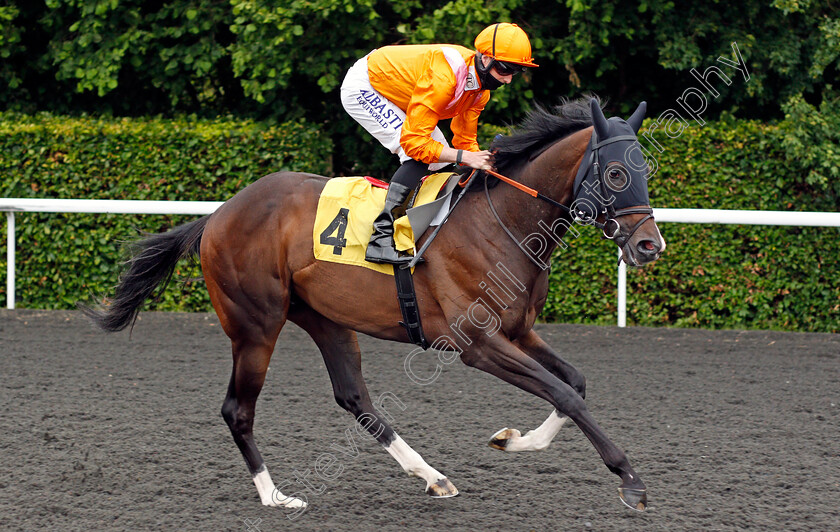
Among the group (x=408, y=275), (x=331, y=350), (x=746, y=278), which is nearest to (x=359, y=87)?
(x=408, y=275)

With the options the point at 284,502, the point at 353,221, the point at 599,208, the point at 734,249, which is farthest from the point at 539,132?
the point at 734,249

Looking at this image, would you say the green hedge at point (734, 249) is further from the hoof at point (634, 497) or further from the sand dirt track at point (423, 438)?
the hoof at point (634, 497)

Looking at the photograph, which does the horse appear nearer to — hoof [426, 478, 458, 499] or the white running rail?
hoof [426, 478, 458, 499]

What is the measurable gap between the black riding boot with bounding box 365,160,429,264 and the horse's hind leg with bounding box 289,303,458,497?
56 cm

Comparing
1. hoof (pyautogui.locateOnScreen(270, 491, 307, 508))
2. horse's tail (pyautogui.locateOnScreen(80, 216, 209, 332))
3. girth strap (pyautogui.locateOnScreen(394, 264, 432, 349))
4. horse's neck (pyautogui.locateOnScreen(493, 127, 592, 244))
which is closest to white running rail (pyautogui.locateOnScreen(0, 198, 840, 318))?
horse's tail (pyautogui.locateOnScreen(80, 216, 209, 332))

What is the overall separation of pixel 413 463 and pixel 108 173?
206 inches

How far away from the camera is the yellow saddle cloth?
12.3 ft

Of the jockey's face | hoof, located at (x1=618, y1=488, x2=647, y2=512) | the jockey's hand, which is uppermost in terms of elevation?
the jockey's face

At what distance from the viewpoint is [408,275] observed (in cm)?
368

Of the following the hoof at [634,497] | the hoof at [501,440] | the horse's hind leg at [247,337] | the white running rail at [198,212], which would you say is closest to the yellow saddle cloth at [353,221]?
the horse's hind leg at [247,337]

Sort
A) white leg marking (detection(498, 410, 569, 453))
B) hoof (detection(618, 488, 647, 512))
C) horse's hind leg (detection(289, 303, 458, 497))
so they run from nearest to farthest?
hoof (detection(618, 488, 647, 512)) < white leg marking (detection(498, 410, 569, 453)) < horse's hind leg (detection(289, 303, 458, 497))

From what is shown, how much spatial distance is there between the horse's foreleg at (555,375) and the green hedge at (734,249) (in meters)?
3.56

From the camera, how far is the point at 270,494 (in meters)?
3.65

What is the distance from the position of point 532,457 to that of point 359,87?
1.94m
